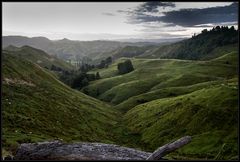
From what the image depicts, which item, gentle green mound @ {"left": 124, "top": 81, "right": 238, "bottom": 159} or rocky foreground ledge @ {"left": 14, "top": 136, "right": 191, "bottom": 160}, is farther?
gentle green mound @ {"left": 124, "top": 81, "right": 238, "bottom": 159}

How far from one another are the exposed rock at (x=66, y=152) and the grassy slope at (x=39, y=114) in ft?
81.0

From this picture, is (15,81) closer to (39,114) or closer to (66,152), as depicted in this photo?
(39,114)

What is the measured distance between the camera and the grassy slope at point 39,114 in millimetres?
66419

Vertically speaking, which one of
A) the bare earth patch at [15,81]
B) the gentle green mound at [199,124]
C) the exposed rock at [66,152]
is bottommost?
the gentle green mound at [199,124]

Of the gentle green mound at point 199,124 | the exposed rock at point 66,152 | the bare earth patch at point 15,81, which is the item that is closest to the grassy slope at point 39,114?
the bare earth patch at point 15,81

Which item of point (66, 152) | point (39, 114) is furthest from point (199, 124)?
point (66, 152)

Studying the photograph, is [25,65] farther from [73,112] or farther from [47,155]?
[47,155]

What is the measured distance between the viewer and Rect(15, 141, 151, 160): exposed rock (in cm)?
1897

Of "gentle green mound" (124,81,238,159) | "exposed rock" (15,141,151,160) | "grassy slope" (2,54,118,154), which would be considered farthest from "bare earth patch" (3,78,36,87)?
"exposed rock" (15,141,151,160)

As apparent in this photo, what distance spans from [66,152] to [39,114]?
6825 cm

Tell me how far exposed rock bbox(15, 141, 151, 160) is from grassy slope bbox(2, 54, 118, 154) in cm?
2468

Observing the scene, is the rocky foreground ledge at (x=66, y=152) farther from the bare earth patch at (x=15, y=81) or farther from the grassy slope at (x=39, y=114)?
the bare earth patch at (x=15, y=81)

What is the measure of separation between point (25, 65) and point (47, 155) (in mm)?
124728

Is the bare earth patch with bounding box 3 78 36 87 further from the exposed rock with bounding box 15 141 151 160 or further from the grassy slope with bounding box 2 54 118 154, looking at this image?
the exposed rock with bounding box 15 141 151 160
